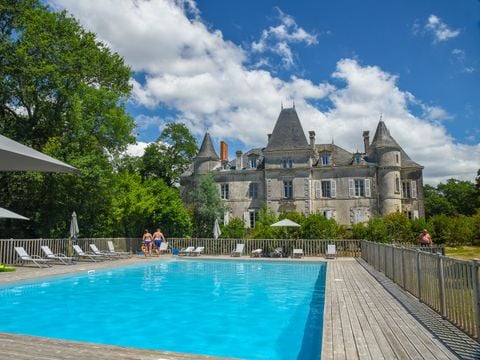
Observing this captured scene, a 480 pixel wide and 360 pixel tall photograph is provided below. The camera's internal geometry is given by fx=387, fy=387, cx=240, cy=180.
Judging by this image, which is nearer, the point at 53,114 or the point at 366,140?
the point at 53,114

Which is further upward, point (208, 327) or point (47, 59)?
point (47, 59)

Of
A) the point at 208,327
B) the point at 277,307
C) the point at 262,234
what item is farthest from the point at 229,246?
the point at 208,327

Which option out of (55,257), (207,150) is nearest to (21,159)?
(55,257)

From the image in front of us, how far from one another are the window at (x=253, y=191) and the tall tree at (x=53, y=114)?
18076mm

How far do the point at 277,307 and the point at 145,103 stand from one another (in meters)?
24.5

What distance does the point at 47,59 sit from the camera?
21438 mm

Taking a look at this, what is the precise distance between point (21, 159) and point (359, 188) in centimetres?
3528

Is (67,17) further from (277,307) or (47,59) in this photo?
(277,307)

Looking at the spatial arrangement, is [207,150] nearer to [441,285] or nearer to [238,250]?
[238,250]

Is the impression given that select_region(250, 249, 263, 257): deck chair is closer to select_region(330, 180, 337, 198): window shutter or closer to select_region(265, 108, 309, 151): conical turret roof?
select_region(330, 180, 337, 198): window shutter

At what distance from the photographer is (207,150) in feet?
134

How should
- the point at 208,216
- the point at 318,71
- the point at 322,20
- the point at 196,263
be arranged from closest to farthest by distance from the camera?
the point at 322,20
the point at 318,71
the point at 196,263
the point at 208,216

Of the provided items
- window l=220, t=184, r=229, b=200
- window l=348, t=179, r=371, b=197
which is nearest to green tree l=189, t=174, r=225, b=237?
window l=220, t=184, r=229, b=200

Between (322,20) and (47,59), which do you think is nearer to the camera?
(322,20)
